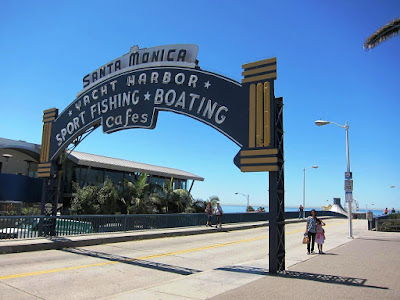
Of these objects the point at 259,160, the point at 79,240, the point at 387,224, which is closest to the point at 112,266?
the point at 79,240

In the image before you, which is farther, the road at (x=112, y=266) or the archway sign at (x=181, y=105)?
the archway sign at (x=181, y=105)

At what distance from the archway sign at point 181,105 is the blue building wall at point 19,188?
32.9 ft

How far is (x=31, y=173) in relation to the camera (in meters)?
29.5

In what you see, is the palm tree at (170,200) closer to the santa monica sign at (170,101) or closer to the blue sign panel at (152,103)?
the santa monica sign at (170,101)

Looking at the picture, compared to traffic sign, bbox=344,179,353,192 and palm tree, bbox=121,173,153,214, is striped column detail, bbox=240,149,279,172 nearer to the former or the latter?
traffic sign, bbox=344,179,353,192

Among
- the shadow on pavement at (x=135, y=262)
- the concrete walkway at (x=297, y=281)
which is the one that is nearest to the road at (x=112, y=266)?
the shadow on pavement at (x=135, y=262)

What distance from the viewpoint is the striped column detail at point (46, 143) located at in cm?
1653

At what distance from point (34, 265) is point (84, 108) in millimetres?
7733

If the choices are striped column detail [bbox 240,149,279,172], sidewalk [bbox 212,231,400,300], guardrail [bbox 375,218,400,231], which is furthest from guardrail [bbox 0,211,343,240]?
guardrail [bbox 375,218,400,231]

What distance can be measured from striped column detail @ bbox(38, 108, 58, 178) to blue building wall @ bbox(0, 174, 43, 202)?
9.86 m

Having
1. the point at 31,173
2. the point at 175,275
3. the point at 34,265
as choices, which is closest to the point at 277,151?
the point at 175,275

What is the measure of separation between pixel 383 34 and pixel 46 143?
17.1 meters

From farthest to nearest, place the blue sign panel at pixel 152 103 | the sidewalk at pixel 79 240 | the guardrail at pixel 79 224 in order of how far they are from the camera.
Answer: the guardrail at pixel 79 224, the sidewalk at pixel 79 240, the blue sign panel at pixel 152 103

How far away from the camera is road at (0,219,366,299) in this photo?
286 inches
